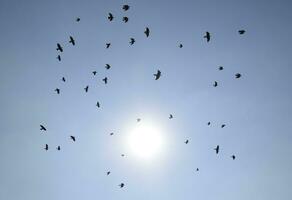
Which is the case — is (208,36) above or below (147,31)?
below

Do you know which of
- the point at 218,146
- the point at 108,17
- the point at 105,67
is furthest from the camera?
the point at 218,146

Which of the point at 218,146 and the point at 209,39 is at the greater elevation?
the point at 209,39

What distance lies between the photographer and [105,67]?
35.5m

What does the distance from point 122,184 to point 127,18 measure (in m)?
16.9

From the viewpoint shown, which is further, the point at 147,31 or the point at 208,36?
the point at 147,31

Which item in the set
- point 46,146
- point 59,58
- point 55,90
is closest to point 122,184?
point 46,146

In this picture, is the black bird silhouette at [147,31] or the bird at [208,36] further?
the black bird silhouette at [147,31]

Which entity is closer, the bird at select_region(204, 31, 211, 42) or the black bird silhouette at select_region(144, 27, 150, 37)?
the bird at select_region(204, 31, 211, 42)

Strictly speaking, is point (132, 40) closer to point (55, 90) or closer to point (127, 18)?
point (127, 18)

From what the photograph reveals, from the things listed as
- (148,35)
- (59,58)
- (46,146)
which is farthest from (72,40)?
(46,146)

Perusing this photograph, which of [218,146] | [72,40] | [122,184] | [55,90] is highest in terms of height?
[72,40]

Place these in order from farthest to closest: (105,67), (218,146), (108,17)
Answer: (218,146) < (105,67) < (108,17)

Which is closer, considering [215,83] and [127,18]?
[127,18]

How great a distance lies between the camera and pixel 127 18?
3356 centimetres
